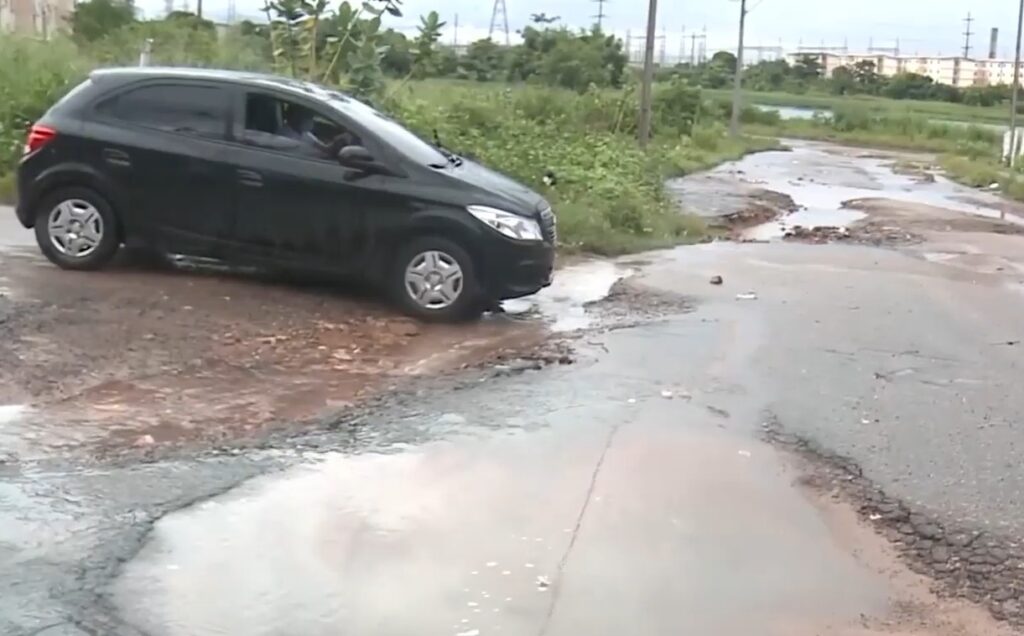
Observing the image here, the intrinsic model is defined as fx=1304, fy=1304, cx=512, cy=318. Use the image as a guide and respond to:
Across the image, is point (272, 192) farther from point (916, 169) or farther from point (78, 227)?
point (916, 169)

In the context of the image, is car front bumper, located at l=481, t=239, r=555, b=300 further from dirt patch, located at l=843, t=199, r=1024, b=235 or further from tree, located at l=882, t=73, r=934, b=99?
tree, located at l=882, t=73, r=934, b=99

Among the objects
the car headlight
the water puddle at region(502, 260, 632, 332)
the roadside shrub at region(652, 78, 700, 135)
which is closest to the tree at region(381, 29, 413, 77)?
the water puddle at region(502, 260, 632, 332)

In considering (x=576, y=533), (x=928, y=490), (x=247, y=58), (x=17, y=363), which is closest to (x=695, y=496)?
(x=576, y=533)

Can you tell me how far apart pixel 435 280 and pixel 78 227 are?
2970 millimetres

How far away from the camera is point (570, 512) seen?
19.2 feet

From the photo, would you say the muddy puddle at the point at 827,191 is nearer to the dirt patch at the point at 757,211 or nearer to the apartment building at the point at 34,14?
the dirt patch at the point at 757,211

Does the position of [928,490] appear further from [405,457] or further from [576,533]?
[405,457]

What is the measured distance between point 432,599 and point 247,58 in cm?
1793

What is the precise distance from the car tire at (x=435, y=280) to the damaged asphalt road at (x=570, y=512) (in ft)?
3.41

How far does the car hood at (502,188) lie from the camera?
998 centimetres

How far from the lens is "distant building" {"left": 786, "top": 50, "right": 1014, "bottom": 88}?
94438mm

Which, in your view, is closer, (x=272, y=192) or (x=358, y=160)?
(x=358, y=160)

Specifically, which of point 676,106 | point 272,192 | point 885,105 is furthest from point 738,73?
point 272,192

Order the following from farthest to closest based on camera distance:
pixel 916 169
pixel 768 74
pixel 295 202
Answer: pixel 768 74 < pixel 916 169 < pixel 295 202
